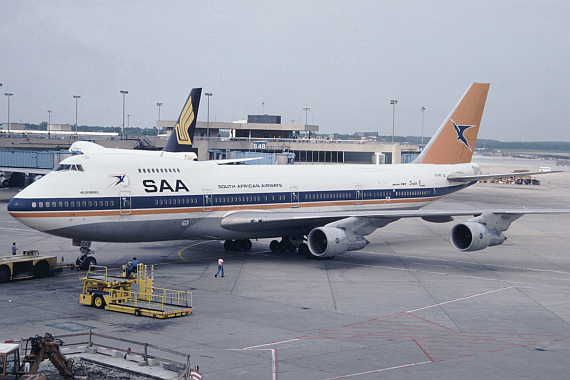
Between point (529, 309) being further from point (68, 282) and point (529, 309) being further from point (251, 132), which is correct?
point (251, 132)

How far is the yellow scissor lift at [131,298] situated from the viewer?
85.9 ft

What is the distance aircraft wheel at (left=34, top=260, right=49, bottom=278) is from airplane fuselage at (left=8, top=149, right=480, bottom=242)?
183 centimetres

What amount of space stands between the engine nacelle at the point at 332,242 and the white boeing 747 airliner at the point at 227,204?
55 mm

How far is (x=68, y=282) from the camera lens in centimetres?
3206

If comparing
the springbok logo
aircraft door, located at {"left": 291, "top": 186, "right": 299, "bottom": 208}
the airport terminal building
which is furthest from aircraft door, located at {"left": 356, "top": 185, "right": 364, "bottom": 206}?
the airport terminal building

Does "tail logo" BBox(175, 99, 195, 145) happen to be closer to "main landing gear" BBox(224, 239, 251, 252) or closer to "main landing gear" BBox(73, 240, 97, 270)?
"main landing gear" BBox(224, 239, 251, 252)

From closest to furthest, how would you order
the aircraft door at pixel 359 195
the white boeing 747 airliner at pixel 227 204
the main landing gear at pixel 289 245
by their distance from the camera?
the white boeing 747 airliner at pixel 227 204
the main landing gear at pixel 289 245
the aircraft door at pixel 359 195

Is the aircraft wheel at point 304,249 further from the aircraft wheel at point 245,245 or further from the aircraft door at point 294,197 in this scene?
the aircraft wheel at point 245,245

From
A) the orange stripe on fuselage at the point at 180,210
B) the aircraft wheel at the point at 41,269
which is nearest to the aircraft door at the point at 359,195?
the orange stripe on fuselage at the point at 180,210

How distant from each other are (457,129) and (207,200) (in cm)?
2247

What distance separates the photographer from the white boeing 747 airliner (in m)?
32.8

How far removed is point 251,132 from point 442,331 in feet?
303

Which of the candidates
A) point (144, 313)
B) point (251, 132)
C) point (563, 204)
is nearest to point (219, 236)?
point (144, 313)

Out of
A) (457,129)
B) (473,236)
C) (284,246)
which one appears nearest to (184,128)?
(284,246)
